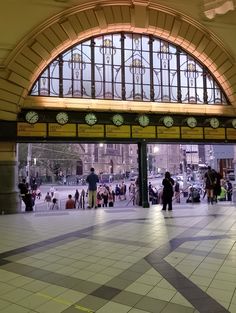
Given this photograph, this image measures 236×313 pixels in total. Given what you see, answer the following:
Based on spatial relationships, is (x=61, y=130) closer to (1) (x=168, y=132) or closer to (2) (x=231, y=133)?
(1) (x=168, y=132)

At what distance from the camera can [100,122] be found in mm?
13094

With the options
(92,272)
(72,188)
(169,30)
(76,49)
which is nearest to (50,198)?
(72,188)

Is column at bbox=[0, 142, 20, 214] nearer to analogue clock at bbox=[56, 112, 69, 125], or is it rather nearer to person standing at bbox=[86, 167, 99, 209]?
analogue clock at bbox=[56, 112, 69, 125]

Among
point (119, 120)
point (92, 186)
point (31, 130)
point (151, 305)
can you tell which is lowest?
point (151, 305)

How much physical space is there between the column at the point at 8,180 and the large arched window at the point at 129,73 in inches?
95.2

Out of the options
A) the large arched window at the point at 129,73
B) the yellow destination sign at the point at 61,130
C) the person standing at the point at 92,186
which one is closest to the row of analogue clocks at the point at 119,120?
the yellow destination sign at the point at 61,130

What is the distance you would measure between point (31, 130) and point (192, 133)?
655 cm

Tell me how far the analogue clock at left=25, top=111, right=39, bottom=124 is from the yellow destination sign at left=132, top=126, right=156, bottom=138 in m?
3.80

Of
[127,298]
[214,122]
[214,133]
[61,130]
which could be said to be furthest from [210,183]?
[127,298]

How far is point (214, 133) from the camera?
47.4ft

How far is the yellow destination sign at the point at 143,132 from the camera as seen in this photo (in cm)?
1348

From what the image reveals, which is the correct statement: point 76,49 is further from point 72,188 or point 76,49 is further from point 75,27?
point 72,188

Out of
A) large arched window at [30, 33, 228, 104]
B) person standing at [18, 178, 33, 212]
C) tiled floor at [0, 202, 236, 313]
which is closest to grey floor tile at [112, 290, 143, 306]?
tiled floor at [0, 202, 236, 313]

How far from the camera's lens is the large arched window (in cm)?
1348
